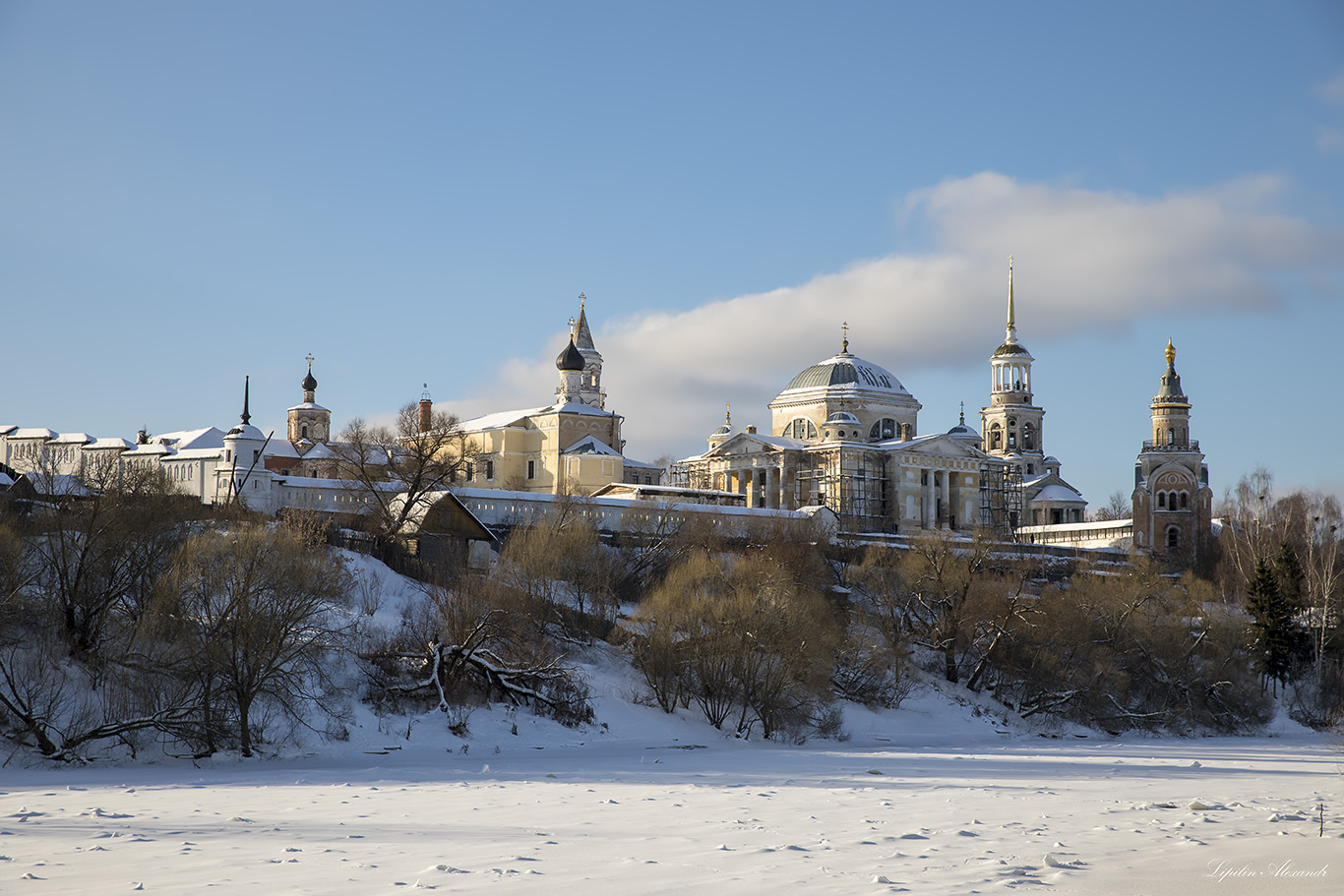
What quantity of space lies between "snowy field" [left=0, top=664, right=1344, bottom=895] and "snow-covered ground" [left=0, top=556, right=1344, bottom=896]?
2.3 inches

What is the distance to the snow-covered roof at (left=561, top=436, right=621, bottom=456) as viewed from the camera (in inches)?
2552

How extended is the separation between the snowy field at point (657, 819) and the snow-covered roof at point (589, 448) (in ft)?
117

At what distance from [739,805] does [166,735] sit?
11219 mm

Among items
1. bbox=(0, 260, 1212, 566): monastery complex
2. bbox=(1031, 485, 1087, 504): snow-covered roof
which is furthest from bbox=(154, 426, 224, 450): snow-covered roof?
bbox=(1031, 485, 1087, 504): snow-covered roof

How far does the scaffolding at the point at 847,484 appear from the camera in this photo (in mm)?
68500

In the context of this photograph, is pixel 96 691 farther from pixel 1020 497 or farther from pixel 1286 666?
pixel 1020 497

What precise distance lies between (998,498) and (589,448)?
2362 centimetres

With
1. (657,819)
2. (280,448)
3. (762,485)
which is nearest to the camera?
(657,819)

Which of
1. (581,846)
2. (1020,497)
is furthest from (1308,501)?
(581,846)

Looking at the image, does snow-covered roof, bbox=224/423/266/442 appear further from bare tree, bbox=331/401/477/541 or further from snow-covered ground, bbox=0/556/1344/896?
snow-covered ground, bbox=0/556/1344/896

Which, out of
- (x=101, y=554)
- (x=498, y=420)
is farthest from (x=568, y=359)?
(x=101, y=554)

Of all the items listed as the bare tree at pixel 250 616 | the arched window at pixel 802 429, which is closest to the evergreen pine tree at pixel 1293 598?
the bare tree at pixel 250 616

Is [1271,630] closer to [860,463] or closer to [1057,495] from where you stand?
[860,463]

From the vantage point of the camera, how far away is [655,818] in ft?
60.0
